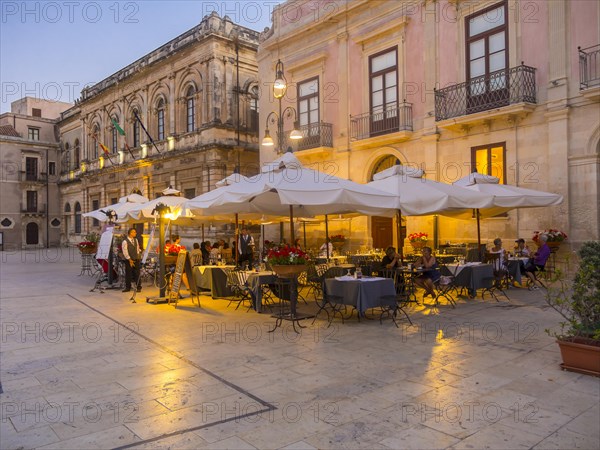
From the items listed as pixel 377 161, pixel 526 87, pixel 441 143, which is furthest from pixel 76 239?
pixel 526 87

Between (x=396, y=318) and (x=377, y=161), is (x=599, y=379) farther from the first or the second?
(x=377, y=161)

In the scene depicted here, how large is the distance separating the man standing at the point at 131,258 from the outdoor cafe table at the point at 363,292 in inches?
253

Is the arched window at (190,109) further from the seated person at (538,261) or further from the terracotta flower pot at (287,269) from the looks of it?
the terracotta flower pot at (287,269)

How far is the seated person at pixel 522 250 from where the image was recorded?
12141mm

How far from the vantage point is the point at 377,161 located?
17.6 meters

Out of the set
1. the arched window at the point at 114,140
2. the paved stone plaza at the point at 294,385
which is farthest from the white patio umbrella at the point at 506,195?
the arched window at the point at 114,140

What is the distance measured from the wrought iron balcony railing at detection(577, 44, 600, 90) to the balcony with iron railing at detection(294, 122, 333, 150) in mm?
8782

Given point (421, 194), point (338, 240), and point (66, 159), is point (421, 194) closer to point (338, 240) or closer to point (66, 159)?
point (338, 240)

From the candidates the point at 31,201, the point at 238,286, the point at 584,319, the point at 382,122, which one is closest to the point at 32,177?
the point at 31,201

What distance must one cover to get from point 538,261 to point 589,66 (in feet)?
16.7

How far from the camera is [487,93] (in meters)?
14.2

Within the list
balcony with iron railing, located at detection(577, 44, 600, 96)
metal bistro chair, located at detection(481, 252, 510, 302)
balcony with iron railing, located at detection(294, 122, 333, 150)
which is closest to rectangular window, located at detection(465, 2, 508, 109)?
balcony with iron railing, located at detection(577, 44, 600, 96)

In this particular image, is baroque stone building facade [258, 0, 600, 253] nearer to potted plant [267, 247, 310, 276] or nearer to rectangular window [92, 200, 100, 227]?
potted plant [267, 247, 310, 276]

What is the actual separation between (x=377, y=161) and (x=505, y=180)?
480 centimetres
